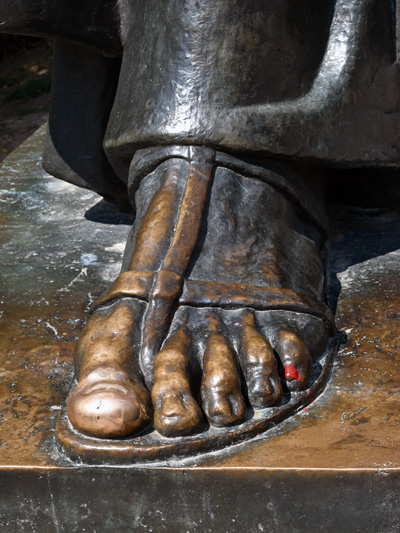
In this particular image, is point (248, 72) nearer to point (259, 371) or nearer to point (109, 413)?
point (259, 371)

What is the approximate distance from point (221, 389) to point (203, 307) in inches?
8.4

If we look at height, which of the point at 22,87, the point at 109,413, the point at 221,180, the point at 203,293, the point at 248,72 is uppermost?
the point at 248,72

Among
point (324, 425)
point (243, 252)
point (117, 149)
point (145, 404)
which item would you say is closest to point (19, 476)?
point (145, 404)

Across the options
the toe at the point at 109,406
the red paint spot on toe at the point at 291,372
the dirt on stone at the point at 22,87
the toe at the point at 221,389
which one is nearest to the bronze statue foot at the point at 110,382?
the toe at the point at 109,406

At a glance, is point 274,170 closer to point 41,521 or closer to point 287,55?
point 287,55

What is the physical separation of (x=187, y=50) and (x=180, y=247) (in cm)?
43

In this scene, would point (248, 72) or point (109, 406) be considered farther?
point (248, 72)

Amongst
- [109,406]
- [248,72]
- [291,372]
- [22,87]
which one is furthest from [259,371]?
[22,87]

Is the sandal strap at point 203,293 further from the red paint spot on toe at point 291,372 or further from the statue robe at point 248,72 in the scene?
the statue robe at point 248,72

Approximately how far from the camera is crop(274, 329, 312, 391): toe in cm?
159

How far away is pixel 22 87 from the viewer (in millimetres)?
6309

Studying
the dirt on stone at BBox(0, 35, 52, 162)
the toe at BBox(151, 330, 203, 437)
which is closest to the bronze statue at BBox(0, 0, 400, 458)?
the toe at BBox(151, 330, 203, 437)

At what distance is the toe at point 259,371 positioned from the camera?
154 cm

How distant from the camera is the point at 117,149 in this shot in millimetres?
2014
